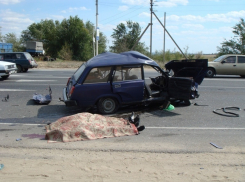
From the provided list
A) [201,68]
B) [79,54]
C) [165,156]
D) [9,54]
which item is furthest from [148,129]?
[79,54]

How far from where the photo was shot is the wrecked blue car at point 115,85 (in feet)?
25.2

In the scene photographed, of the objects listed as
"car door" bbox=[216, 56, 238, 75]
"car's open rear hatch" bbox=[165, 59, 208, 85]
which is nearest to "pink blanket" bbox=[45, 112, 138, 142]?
"car's open rear hatch" bbox=[165, 59, 208, 85]

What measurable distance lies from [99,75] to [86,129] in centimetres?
234

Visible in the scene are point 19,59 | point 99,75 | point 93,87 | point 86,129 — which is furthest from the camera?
point 19,59

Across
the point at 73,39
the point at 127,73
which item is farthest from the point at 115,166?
the point at 73,39

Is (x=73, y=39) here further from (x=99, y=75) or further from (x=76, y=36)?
(x=99, y=75)

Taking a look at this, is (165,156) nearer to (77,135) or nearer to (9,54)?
(77,135)

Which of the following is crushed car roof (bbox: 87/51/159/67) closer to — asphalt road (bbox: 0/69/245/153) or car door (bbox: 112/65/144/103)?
car door (bbox: 112/65/144/103)

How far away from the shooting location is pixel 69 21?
5238cm

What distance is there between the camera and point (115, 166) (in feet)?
14.5

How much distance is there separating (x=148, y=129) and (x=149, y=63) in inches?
94.3

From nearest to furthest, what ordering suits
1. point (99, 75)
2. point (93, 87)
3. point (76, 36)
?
point (93, 87) < point (99, 75) < point (76, 36)

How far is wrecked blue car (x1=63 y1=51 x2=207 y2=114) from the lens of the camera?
7.69 meters

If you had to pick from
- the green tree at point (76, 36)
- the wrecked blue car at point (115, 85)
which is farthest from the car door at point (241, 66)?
the green tree at point (76, 36)
